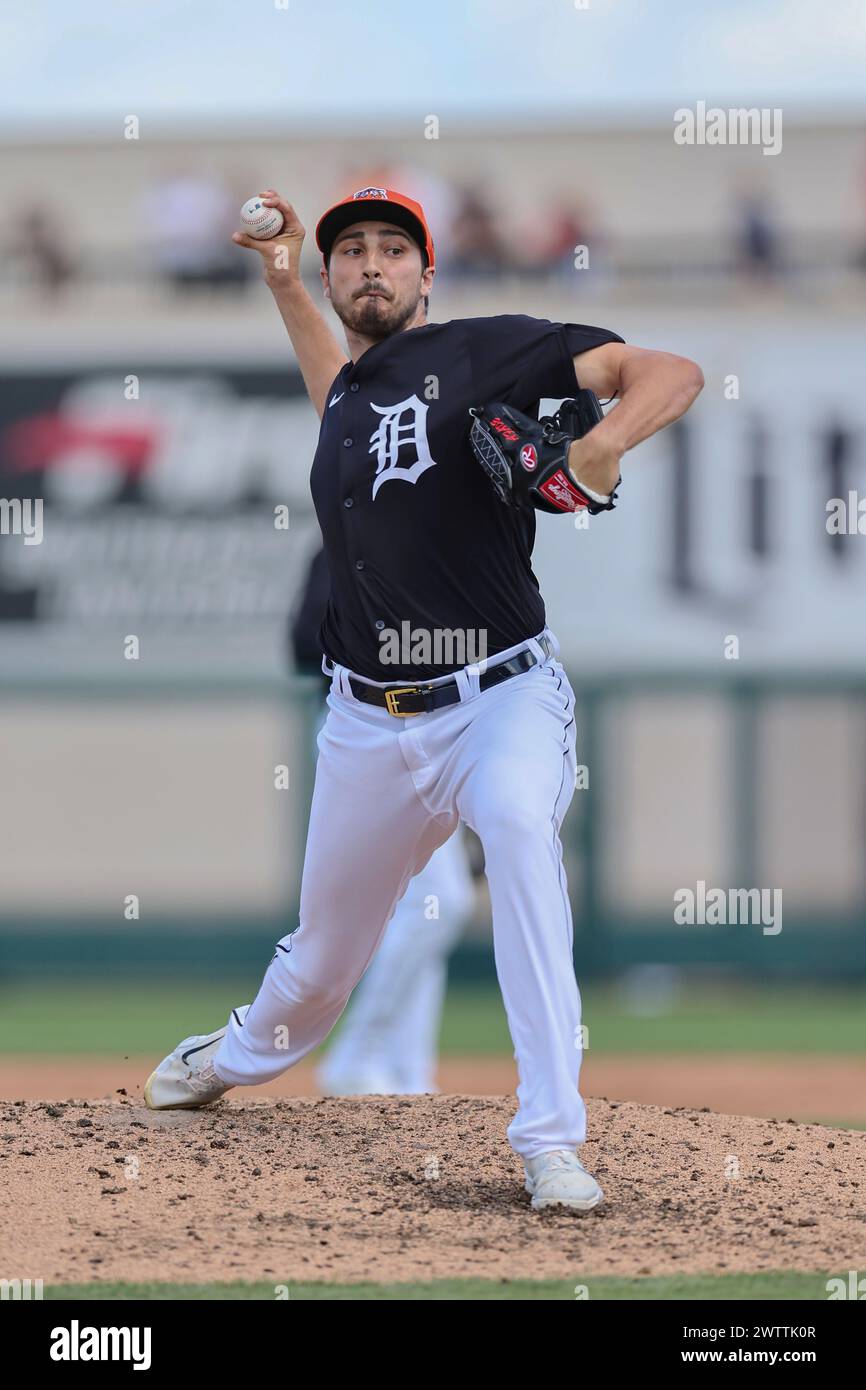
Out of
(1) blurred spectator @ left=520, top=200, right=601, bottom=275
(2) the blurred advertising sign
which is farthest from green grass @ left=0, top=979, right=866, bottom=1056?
(1) blurred spectator @ left=520, top=200, right=601, bottom=275

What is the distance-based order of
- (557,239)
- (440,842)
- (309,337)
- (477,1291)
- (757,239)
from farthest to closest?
(557,239)
(757,239)
(309,337)
(440,842)
(477,1291)

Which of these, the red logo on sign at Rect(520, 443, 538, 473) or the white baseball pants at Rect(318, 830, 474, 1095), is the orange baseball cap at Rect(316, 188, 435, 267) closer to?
the red logo on sign at Rect(520, 443, 538, 473)

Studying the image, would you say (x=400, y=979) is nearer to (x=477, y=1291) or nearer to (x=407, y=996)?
(x=407, y=996)

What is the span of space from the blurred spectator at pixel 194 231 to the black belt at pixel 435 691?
38.8 ft

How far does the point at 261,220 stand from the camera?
14.0 feet

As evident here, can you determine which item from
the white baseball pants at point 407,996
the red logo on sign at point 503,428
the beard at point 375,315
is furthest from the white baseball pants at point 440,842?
the white baseball pants at point 407,996

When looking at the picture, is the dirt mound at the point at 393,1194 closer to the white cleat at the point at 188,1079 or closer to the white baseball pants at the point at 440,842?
the white cleat at the point at 188,1079

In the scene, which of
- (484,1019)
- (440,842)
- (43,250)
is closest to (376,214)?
(440,842)

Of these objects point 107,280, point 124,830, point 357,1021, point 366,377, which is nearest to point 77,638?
point 124,830

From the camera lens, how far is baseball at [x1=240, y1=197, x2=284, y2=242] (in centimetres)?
427

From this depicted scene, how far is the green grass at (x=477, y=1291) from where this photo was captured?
313cm

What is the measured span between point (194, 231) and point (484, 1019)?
26.0 feet

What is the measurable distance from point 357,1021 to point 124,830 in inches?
339

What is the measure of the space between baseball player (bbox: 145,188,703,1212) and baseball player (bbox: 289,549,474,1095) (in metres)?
1.96
